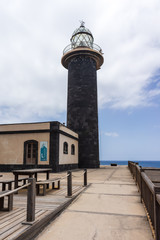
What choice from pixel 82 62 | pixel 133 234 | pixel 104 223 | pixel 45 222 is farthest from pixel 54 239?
pixel 82 62

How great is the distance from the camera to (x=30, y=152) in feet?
54.2

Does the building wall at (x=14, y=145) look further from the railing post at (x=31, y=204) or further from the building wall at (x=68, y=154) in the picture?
the railing post at (x=31, y=204)

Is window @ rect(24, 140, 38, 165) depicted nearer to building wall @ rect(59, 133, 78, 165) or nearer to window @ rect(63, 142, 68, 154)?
building wall @ rect(59, 133, 78, 165)

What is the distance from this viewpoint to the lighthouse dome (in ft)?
85.0

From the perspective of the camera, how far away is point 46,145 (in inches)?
631

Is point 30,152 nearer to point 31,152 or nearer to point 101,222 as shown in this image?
point 31,152

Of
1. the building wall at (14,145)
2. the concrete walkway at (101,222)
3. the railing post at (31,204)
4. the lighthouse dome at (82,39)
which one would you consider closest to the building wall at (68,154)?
the building wall at (14,145)

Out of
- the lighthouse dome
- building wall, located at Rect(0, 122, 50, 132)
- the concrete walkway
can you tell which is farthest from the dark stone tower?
the concrete walkway

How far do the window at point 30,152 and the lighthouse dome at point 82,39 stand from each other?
15.8 m

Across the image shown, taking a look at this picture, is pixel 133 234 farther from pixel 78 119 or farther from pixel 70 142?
pixel 78 119

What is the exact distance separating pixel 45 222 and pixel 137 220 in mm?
1921

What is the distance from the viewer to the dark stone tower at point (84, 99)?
908 inches

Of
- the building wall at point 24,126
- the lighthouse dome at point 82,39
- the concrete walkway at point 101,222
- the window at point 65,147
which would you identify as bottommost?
the concrete walkway at point 101,222

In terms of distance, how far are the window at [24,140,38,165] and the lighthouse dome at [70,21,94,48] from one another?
1579cm
